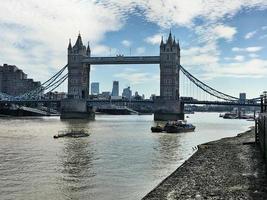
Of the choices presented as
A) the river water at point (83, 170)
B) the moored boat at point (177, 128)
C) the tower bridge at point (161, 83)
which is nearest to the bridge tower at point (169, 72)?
the tower bridge at point (161, 83)

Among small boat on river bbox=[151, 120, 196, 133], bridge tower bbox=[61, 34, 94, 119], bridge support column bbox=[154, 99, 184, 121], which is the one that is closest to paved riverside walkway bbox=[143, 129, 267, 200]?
small boat on river bbox=[151, 120, 196, 133]

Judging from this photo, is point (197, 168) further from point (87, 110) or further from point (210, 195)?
point (87, 110)

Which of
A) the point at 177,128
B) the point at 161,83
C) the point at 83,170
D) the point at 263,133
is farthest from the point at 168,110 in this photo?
the point at 83,170

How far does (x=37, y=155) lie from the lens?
125 ft

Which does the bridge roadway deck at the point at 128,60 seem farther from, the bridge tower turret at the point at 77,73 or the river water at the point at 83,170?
the river water at the point at 83,170

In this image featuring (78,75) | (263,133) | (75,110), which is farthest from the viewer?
(78,75)

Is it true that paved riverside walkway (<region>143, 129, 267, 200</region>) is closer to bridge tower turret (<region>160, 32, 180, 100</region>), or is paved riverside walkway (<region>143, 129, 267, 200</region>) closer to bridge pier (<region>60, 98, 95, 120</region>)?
bridge pier (<region>60, 98, 95, 120</region>)

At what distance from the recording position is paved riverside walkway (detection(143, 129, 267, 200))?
1897 cm

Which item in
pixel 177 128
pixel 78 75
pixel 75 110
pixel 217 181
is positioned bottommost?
pixel 217 181

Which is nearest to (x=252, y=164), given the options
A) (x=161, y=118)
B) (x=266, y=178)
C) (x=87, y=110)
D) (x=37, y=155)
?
(x=266, y=178)

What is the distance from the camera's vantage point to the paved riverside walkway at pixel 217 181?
19.0 metres

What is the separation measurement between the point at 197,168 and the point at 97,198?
7.68 m

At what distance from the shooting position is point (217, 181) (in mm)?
22156

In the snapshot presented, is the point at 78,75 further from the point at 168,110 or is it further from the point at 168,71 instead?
the point at 168,110
